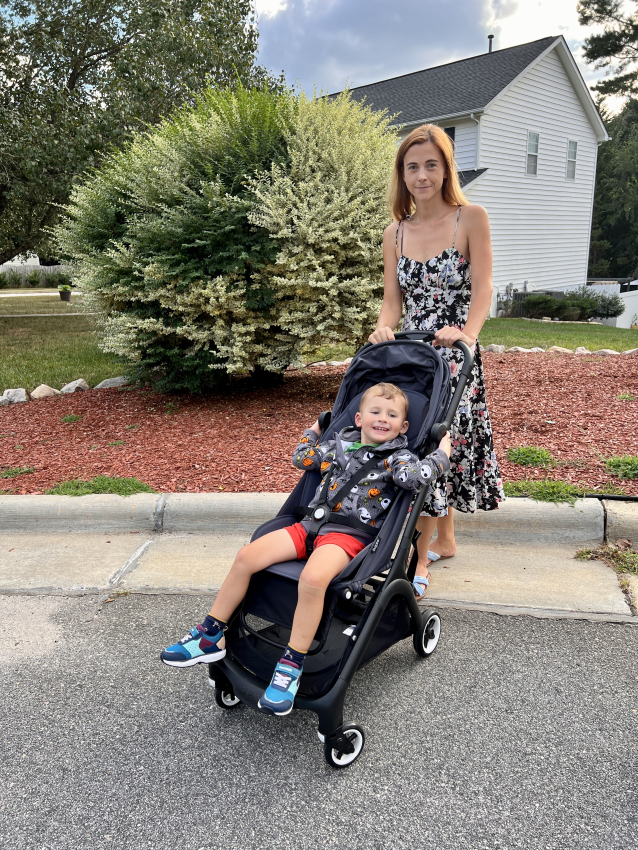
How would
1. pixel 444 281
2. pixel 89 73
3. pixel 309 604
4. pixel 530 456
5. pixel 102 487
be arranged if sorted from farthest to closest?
pixel 89 73 < pixel 530 456 < pixel 102 487 < pixel 444 281 < pixel 309 604

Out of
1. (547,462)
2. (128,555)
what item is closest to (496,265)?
(547,462)

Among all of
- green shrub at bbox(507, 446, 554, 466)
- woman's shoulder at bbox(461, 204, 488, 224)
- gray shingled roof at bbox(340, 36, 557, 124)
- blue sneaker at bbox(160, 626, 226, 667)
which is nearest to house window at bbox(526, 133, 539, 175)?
gray shingled roof at bbox(340, 36, 557, 124)

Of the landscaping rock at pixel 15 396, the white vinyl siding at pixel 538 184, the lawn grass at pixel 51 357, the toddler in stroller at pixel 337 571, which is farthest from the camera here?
the white vinyl siding at pixel 538 184

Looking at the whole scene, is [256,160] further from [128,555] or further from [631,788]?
[631,788]

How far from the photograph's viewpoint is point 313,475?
111 inches

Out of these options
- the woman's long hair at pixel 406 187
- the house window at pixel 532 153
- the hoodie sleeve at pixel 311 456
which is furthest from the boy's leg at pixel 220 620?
the house window at pixel 532 153

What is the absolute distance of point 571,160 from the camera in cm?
2061

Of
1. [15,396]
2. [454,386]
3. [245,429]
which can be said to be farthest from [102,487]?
[15,396]

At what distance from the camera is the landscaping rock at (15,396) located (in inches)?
283

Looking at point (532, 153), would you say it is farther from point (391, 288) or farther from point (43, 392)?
point (391, 288)

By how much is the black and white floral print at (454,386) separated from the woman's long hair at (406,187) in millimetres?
264

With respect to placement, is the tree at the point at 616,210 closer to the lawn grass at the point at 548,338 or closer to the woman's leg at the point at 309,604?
the lawn grass at the point at 548,338

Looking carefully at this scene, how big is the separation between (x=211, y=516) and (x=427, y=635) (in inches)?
69.3

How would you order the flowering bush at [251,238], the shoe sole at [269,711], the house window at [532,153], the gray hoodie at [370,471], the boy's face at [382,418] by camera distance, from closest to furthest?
1. the shoe sole at [269,711]
2. the gray hoodie at [370,471]
3. the boy's face at [382,418]
4. the flowering bush at [251,238]
5. the house window at [532,153]
